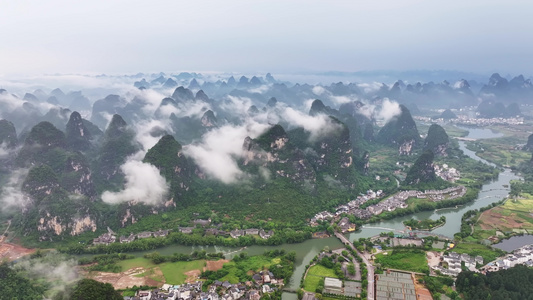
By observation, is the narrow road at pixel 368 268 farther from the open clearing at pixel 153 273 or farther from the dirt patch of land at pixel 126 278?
the dirt patch of land at pixel 126 278

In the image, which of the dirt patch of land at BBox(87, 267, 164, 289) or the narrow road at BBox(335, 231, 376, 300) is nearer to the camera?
the narrow road at BBox(335, 231, 376, 300)

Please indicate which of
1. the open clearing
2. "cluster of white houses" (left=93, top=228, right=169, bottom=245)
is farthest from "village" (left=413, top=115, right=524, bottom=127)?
the open clearing

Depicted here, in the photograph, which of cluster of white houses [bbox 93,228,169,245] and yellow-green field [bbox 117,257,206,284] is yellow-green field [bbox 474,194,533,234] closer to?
yellow-green field [bbox 117,257,206,284]

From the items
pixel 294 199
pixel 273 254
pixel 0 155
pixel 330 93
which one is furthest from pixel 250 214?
pixel 330 93

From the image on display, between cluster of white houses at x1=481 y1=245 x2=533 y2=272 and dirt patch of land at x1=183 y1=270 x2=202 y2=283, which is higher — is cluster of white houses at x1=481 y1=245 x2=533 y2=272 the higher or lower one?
the higher one

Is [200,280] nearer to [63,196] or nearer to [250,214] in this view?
[250,214]
